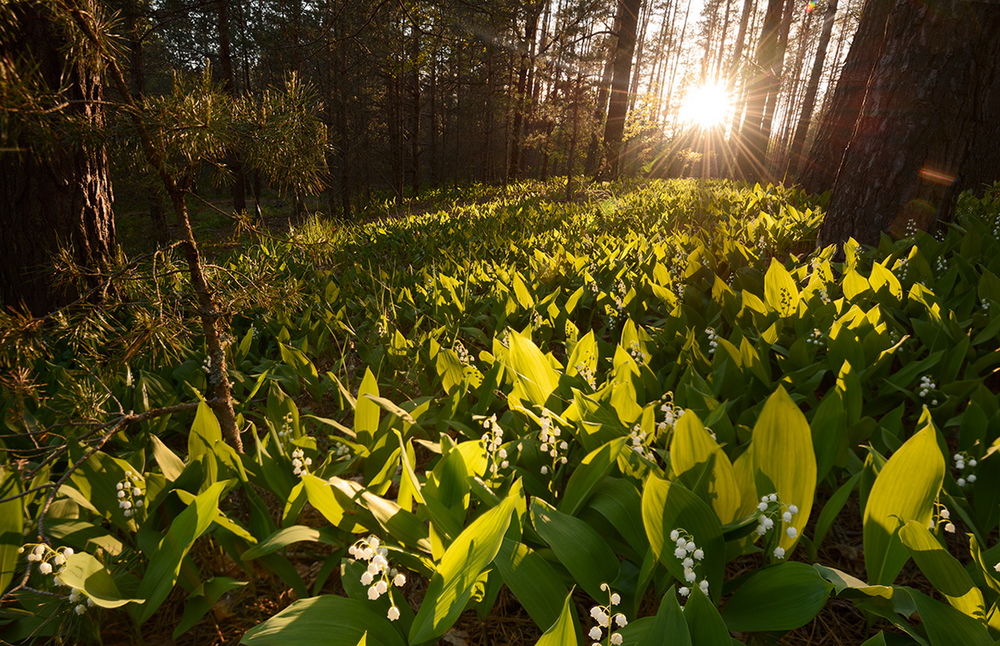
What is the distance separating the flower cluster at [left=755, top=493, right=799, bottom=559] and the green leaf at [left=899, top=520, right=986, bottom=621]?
24 centimetres

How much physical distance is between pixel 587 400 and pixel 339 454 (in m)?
1.07

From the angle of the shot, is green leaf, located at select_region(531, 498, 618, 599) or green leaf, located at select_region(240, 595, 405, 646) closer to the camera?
green leaf, located at select_region(240, 595, 405, 646)

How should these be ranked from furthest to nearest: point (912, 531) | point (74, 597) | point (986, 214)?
point (986, 214) < point (74, 597) < point (912, 531)

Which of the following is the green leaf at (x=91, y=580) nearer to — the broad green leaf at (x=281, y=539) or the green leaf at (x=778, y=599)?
the broad green leaf at (x=281, y=539)

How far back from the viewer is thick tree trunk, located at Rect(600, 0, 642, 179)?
14.4 m

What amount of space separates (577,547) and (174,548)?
114 centimetres

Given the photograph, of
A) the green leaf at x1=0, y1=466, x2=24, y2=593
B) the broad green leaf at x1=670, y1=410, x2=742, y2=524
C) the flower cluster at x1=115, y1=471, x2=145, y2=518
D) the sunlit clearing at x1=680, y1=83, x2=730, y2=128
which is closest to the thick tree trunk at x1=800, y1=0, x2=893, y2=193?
the broad green leaf at x1=670, y1=410, x2=742, y2=524

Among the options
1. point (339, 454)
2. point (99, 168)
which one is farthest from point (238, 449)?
point (99, 168)

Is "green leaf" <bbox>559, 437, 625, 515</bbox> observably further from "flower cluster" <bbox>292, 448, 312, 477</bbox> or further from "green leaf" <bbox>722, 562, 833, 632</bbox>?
"flower cluster" <bbox>292, 448, 312, 477</bbox>

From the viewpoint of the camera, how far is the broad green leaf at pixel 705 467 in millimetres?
1430

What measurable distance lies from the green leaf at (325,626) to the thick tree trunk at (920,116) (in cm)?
487

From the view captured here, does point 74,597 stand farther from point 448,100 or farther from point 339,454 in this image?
point 448,100

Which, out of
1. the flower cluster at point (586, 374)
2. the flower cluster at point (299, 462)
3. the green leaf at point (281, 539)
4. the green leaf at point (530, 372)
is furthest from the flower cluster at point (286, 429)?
the flower cluster at point (586, 374)

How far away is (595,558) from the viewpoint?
4.53 ft
